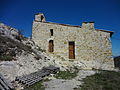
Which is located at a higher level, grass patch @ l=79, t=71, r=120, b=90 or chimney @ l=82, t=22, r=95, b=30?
chimney @ l=82, t=22, r=95, b=30

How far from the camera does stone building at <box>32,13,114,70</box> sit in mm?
12766

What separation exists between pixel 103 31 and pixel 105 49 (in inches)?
86.2

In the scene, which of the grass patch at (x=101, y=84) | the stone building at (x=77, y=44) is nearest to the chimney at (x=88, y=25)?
the stone building at (x=77, y=44)

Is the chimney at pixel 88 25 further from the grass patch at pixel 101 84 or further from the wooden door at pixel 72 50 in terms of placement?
the grass patch at pixel 101 84

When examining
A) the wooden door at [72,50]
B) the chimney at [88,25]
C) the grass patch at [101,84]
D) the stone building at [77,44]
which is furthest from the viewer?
the wooden door at [72,50]

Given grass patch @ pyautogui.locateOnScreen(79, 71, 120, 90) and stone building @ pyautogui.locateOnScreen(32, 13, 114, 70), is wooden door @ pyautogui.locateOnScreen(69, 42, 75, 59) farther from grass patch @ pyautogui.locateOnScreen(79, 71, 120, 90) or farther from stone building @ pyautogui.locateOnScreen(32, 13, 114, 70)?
grass patch @ pyautogui.locateOnScreen(79, 71, 120, 90)

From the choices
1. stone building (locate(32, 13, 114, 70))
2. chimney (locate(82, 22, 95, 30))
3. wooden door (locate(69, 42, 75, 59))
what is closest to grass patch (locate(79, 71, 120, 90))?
stone building (locate(32, 13, 114, 70))

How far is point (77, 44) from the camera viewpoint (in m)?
13.3

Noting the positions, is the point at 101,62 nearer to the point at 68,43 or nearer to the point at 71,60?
the point at 71,60

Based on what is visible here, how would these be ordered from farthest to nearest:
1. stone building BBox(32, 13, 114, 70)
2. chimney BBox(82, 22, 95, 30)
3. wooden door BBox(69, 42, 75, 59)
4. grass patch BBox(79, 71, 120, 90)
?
wooden door BBox(69, 42, 75, 59)
chimney BBox(82, 22, 95, 30)
stone building BBox(32, 13, 114, 70)
grass patch BBox(79, 71, 120, 90)

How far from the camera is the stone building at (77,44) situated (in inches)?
503

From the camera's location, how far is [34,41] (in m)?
14.3

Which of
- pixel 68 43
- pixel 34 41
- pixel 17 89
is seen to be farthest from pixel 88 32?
pixel 17 89

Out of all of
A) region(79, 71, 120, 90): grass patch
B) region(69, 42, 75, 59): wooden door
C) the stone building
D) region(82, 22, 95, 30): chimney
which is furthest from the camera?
region(69, 42, 75, 59): wooden door
